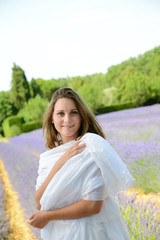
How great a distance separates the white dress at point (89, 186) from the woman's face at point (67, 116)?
15 centimetres

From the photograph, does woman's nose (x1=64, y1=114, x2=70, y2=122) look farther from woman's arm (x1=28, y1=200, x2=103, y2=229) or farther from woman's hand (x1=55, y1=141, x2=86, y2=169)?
woman's arm (x1=28, y1=200, x2=103, y2=229)

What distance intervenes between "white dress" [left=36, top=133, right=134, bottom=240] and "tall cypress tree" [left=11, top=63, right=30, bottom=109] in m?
20.0

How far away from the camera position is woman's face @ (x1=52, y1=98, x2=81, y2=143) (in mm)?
994

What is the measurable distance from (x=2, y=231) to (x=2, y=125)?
1784 cm

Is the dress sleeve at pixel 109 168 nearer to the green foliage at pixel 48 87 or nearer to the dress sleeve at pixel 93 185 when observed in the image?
the dress sleeve at pixel 93 185

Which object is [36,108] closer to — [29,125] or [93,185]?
[29,125]

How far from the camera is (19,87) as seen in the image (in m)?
20.2

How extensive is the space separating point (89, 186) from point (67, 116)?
13.5 inches

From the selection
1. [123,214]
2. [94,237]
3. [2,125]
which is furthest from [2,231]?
[2,125]

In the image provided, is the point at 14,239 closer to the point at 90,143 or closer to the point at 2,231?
the point at 2,231

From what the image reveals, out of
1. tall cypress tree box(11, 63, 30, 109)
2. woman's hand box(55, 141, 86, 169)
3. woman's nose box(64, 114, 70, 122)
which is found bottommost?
woman's hand box(55, 141, 86, 169)

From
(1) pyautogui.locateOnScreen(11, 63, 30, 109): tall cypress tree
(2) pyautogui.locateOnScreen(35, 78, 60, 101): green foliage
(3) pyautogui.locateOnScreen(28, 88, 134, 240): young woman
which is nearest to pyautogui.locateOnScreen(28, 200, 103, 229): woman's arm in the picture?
(3) pyautogui.locateOnScreen(28, 88, 134, 240): young woman

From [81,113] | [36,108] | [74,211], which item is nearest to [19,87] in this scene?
[36,108]

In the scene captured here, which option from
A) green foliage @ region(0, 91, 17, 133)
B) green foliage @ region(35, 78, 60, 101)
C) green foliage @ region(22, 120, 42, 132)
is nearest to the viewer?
green foliage @ region(22, 120, 42, 132)
